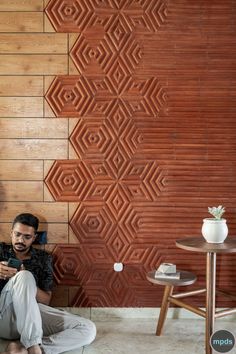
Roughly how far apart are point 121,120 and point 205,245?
126cm

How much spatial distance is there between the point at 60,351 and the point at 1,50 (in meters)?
2.41

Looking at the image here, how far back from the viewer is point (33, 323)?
2977 mm

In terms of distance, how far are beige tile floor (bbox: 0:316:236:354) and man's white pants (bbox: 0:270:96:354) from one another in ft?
0.33

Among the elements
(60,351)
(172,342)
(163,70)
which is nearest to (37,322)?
(60,351)

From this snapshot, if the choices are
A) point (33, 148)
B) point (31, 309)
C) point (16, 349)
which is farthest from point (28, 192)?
point (16, 349)

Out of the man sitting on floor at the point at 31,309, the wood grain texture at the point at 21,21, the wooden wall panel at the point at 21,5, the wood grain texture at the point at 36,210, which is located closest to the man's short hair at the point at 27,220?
the man sitting on floor at the point at 31,309

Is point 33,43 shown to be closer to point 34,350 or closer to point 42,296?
point 42,296

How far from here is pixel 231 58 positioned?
3840mm

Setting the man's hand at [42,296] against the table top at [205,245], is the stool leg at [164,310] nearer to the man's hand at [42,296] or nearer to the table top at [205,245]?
the table top at [205,245]

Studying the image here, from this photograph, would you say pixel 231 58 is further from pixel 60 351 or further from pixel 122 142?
pixel 60 351

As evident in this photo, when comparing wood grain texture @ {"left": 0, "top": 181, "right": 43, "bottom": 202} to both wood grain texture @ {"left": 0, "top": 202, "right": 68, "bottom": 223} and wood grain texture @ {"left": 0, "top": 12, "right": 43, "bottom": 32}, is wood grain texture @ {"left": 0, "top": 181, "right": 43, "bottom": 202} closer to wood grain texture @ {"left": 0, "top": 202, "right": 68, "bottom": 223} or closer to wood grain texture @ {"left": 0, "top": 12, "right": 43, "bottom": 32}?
wood grain texture @ {"left": 0, "top": 202, "right": 68, "bottom": 223}

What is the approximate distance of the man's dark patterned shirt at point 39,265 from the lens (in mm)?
3514

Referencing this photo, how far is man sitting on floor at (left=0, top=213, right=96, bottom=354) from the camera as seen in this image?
298 cm

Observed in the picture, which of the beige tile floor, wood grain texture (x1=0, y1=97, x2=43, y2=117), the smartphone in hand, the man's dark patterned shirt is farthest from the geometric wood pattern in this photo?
the smartphone in hand
